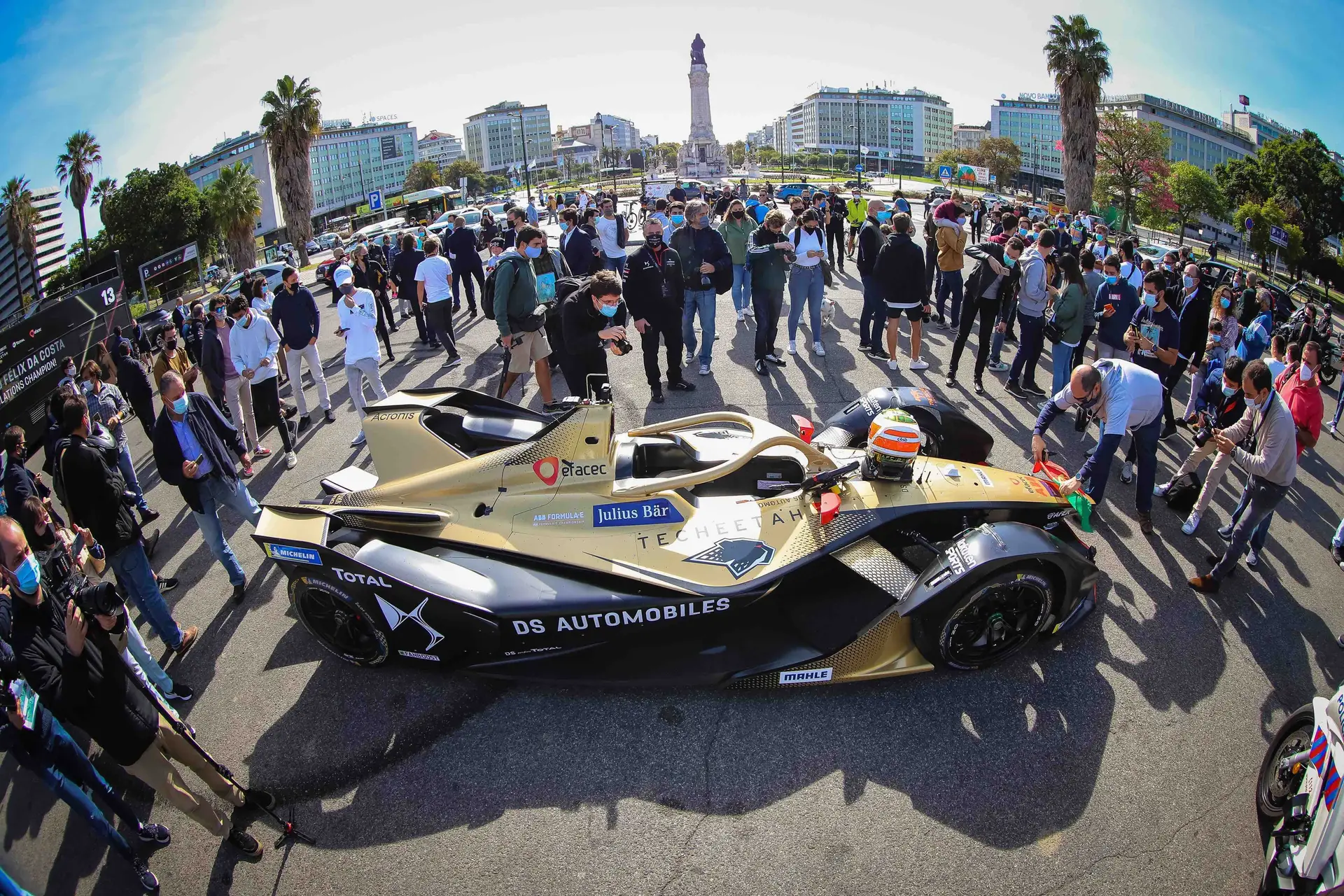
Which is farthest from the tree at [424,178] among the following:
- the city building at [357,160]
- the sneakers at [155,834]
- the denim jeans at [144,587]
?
the sneakers at [155,834]

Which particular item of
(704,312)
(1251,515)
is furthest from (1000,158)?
(1251,515)

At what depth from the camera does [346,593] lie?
430 cm

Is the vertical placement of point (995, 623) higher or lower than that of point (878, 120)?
lower

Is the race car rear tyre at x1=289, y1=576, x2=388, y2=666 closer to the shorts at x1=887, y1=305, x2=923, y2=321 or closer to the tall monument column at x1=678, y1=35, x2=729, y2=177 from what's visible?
the shorts at x1=887, y1=305, x2=923, y2=321

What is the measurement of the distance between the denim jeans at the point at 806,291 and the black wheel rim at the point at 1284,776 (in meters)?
7.06

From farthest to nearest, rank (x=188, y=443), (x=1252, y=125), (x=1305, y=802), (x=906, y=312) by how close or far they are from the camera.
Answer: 1. (x=1252, y=125)
2. (x=906, y=312)
3. (x=188, y=443)
4. (x=1305, y=802)

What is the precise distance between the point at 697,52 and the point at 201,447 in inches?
3992

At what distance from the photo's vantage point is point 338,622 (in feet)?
14.6

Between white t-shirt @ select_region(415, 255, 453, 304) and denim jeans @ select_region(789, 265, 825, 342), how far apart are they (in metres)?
4.76

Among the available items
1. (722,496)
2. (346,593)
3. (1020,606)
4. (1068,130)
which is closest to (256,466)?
(346,593)

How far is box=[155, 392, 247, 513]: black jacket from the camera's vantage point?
5.14m

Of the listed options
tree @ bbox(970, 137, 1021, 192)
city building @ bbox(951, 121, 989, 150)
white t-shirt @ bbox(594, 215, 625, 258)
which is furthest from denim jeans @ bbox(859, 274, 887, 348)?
city building @ bbox(951, 121, 989, 150)

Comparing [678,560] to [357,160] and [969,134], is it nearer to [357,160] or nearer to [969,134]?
[357,160]

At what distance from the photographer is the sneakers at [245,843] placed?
3348mm
